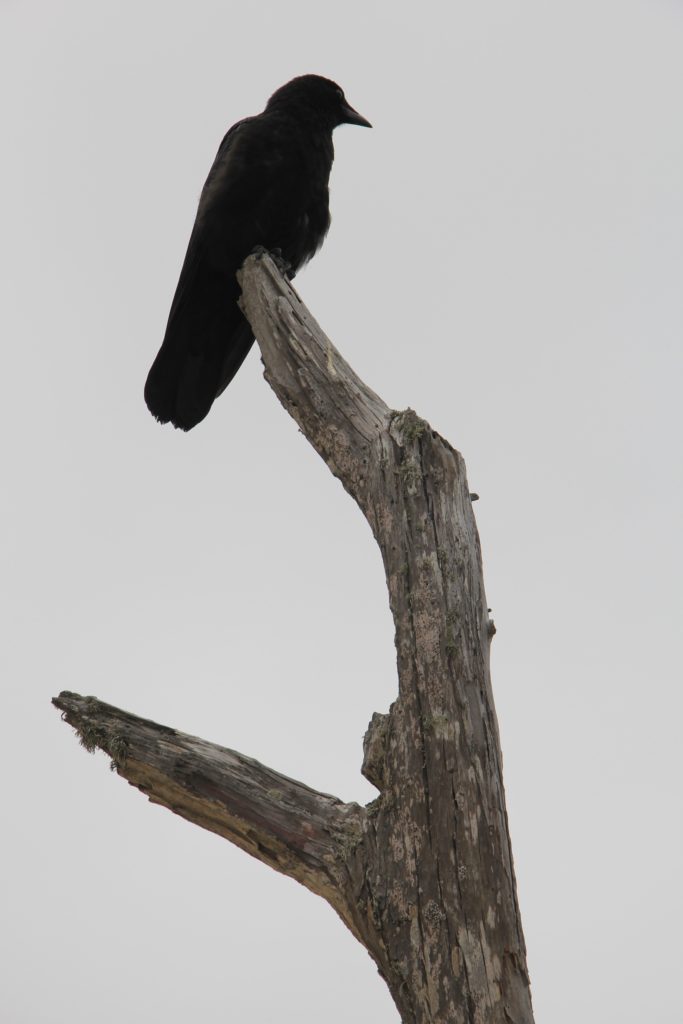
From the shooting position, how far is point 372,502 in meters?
3.28

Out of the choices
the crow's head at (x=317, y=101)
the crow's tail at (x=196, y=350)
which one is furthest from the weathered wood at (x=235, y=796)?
the crow's head at (x=317, y=101)

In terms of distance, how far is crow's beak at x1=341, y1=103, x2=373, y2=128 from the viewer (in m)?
5.61

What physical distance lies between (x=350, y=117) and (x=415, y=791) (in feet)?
13.3

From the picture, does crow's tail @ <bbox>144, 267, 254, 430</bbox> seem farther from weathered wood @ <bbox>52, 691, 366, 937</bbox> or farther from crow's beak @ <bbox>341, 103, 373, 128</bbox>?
weathered wood @ <bbox>52, 691, 366, 937</bbox>

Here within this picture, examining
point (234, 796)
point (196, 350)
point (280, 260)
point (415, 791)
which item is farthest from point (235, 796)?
point (280, 260)

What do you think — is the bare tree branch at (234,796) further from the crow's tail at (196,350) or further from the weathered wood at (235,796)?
the crow's tail at (196,350)

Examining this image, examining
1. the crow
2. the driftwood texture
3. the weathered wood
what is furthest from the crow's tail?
the weathered wood

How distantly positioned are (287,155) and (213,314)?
0.86 metres

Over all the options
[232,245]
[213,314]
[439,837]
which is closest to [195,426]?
[213,314]

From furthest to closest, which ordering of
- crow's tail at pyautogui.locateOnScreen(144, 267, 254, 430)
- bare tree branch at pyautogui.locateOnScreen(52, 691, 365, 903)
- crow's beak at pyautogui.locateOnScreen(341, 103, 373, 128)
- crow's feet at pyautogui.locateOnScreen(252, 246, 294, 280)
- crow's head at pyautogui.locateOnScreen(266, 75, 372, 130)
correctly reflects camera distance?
1. crow's beak at pyautogui.locateOnScreen(341, 103, 373, 128)
2. crow's head at pyautogui.locateOnScreen(266, 75, 372, 130)
3. crow's tail at pyautogui.locateOnScreen(144, 267, 254, 430)
4. crow's feet at pyautogui.locateOnScreen(252, 246, 294, 280)
5. bare tree branch at pyautogui.locateOnScreen(52, 691, 365, 903)

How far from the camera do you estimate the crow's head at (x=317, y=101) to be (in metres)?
5.45

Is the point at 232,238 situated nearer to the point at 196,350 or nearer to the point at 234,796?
the point at 196,350

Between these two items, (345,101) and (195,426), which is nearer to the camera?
(195,426)

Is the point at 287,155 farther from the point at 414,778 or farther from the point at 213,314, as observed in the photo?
the point at 414,778
